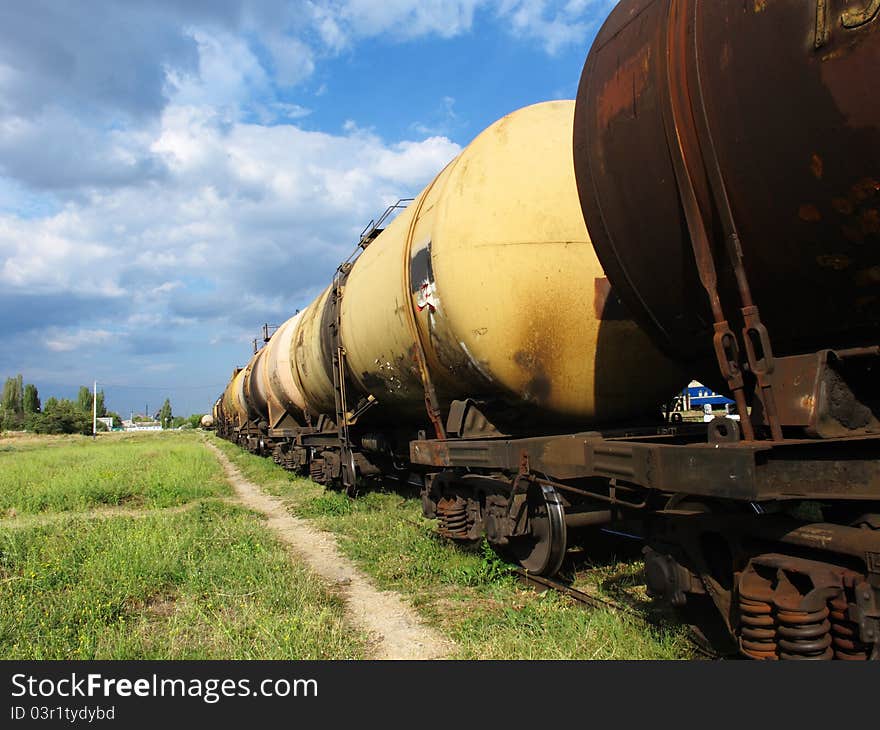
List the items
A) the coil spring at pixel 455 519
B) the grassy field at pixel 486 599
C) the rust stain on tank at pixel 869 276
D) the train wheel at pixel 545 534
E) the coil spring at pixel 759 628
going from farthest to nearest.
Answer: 1. the coil spring at pixel 455 519
2. the train wheel at pixel 545 534
3. the grassy field at pixel 486 599
4. the coil spring at pixel 759 628
5. the rust stain on tank at pixel 869 276

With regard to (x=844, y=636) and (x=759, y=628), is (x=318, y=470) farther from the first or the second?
(x=844, y=636)

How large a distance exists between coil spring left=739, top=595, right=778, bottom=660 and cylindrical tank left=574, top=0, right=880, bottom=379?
113 cm

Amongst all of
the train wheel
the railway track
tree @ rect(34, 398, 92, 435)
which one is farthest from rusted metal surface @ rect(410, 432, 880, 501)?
tree @ rect(34, 398, 92, 435)

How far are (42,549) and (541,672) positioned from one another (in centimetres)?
654

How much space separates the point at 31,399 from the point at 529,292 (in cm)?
12839

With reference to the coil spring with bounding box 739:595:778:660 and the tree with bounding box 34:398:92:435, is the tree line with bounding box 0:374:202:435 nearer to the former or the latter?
the tree with bounding box 34:398:92:435

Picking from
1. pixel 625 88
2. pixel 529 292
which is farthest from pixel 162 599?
pixel 625 88

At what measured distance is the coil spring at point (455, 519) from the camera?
6.02 metres

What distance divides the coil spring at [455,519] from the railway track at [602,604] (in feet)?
2.28

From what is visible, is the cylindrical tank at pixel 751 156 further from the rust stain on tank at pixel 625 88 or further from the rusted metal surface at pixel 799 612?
the rusted metal surface at pixel 799 612

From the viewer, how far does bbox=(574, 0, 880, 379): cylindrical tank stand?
222 cm

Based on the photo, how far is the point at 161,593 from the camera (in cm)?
567

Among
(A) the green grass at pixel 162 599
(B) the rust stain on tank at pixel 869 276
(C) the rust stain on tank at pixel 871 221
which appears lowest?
(A) the green grass at pixel 162 599

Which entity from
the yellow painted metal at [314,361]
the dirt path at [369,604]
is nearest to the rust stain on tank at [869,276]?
the dirt path at [369,604]
